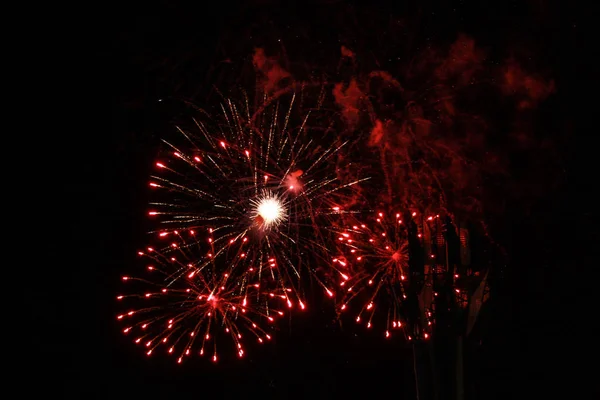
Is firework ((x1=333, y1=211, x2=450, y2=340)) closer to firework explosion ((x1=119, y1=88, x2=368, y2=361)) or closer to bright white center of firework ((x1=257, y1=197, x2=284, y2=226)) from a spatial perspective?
firework explosion ((x1=119, y1=88, x2=368, y2=361))

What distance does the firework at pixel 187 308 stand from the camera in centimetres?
519

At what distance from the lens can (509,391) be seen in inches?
220

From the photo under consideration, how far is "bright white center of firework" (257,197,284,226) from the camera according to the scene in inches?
183

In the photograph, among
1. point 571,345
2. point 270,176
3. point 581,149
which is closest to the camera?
point 270,176

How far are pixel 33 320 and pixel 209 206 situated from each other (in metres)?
2.23

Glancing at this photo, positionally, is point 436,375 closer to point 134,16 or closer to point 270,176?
point 270,176

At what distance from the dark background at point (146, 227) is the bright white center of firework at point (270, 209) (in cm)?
112

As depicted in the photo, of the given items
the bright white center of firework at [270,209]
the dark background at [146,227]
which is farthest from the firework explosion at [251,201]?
the dark background at [146,227]

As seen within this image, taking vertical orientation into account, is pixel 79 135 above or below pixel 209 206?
above

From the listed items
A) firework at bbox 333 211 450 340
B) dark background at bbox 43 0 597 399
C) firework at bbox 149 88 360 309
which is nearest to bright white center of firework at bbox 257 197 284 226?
firework at bbox 149 88 360 309

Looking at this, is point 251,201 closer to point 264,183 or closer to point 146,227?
point 264,183

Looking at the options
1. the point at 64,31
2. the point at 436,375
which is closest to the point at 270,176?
the point at 436,375

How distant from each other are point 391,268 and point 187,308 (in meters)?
1.87

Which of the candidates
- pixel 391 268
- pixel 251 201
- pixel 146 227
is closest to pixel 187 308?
pixel 146 227
